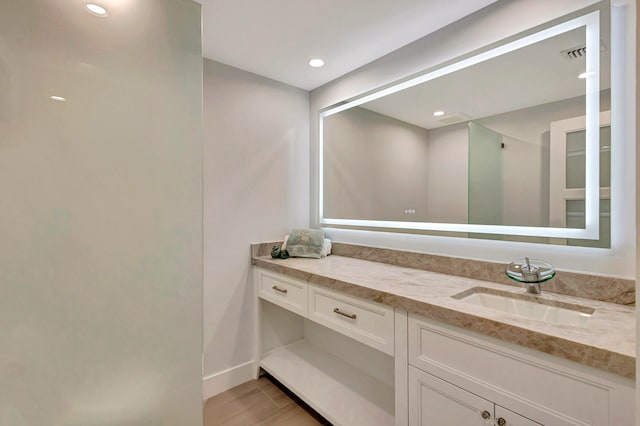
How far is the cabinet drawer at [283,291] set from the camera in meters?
1.84

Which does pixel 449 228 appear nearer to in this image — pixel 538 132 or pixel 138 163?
pixel 538 132

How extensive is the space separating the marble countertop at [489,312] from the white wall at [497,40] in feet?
0.54

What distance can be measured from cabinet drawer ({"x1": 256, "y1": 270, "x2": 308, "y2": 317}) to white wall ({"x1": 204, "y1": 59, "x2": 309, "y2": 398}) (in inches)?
5.9

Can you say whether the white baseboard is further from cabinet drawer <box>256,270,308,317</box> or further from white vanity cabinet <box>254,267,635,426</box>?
cabinet drawer <box>256,270,308,317</box>

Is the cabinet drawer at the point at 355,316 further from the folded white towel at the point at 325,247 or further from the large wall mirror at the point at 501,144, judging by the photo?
the large wall mirror at the point at 501,144

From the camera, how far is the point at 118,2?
2.84ft

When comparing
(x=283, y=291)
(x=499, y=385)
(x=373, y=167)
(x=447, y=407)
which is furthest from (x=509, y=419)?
(x=373, y=167)

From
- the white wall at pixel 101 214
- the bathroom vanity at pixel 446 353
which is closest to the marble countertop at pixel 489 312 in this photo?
the bathroom vanity at pixel 446 353

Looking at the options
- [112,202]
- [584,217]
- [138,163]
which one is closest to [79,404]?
[112,202]

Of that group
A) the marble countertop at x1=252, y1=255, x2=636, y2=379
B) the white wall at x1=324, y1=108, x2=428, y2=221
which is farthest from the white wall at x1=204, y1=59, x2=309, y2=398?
the marble countertop at x1=252, y1=255, x2=636, y2=379

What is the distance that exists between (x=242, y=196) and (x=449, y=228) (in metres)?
1.42

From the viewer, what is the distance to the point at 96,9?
837mm

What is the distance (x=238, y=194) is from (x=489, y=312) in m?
1.71

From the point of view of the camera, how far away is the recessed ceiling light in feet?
2.72
